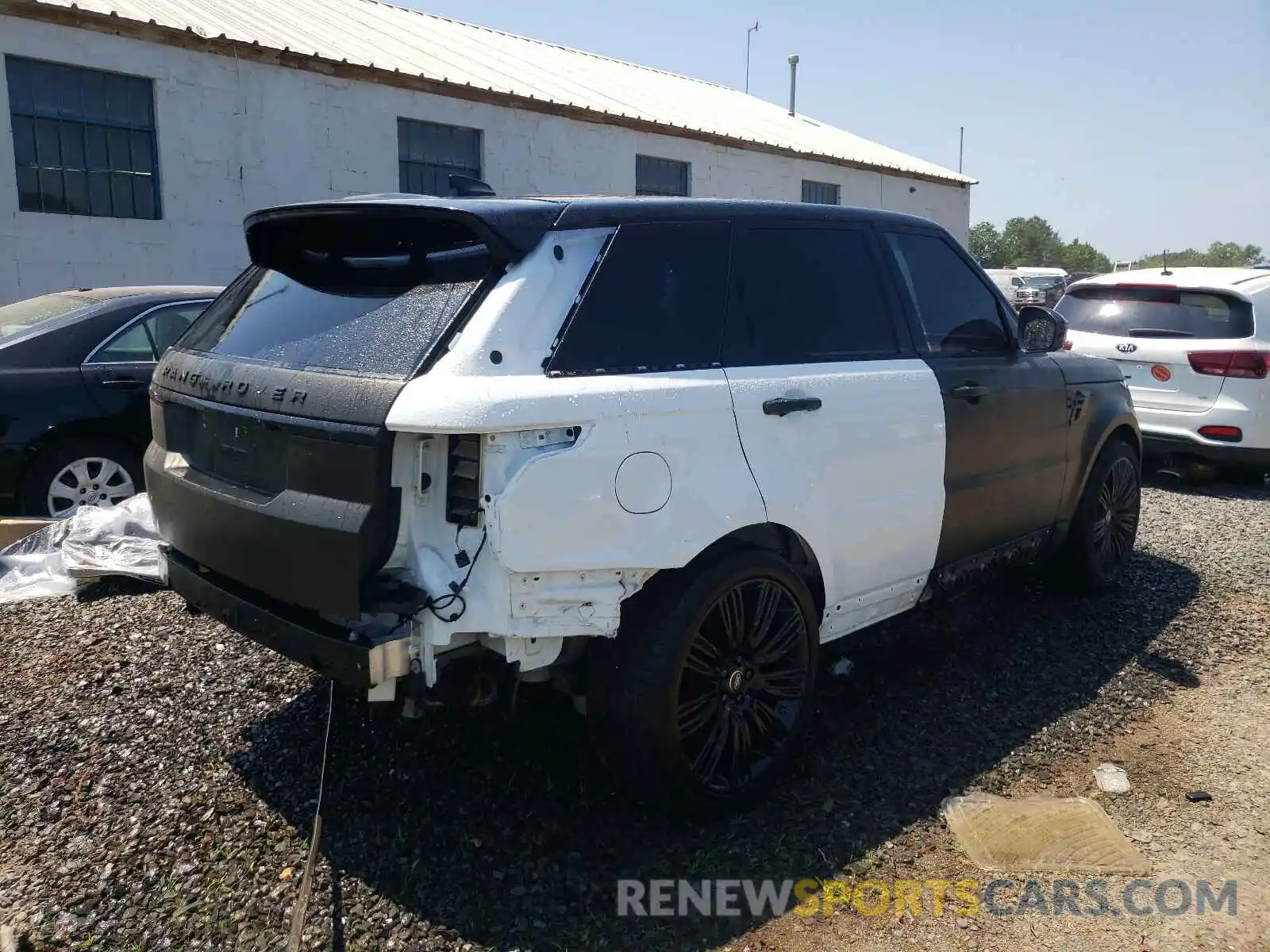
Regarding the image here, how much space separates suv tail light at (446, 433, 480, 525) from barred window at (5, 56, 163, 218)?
10.2m

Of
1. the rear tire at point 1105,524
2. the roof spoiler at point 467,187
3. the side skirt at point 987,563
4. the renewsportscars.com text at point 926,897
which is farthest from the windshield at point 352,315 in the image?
the rear tire at point 1105,524

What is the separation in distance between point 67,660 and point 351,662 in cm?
222

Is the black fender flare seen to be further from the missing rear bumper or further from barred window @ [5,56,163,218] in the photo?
barred window @ [5,56,163,218]

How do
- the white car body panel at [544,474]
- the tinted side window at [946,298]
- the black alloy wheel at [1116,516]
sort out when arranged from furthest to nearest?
the black alloy wheel at [1116,516] → the tinted side window at [946,298] → the white car body panel at [544,474]

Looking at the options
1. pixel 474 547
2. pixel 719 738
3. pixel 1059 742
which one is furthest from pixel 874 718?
pixel 474 547

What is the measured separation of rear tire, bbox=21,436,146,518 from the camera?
5414mm

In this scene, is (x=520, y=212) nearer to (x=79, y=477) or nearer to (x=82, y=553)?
(x=82, y=553)

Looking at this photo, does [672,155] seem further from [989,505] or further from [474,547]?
[474,547]

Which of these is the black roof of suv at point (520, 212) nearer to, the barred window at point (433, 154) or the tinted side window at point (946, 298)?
the tinted side window at point (946, 298)

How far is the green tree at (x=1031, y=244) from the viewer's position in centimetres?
6919

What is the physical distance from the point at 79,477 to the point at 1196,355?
25.8ft

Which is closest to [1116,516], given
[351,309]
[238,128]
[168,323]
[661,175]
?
[351,309]

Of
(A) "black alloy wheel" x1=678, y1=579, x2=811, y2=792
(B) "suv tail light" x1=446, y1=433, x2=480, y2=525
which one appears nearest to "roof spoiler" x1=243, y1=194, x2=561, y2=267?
(B) "suv tail light" x1=446, y1=433, x2=480, y2=525

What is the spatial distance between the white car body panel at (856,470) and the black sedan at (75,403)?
4129 millimetres
